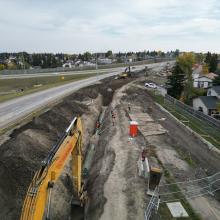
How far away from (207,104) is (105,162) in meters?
26.5

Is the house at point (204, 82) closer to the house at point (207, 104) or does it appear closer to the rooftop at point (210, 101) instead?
the house at point (207, 104)

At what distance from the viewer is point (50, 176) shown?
1020 centimetres

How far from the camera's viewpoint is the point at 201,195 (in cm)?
1638

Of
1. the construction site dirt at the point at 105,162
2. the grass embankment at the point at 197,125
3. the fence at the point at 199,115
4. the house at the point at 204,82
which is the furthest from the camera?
the house at the point at 204,82

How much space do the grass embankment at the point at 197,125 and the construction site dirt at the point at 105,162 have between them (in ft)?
5.29

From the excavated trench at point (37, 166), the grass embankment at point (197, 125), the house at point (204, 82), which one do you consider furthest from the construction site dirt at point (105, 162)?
the house at point (204, 82)

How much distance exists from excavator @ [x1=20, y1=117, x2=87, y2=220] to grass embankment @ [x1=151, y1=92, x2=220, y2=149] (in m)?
16.6

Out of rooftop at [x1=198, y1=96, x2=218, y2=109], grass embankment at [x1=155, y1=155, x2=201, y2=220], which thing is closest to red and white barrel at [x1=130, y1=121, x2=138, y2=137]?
grass embankment at [x1=155, y1=155, x2=201, y2=220]

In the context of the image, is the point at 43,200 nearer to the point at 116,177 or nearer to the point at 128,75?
the point at 116,177

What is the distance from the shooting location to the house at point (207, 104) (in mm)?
41500

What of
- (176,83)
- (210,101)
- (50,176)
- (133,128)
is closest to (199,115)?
(210,101)

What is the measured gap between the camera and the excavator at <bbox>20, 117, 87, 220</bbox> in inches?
360

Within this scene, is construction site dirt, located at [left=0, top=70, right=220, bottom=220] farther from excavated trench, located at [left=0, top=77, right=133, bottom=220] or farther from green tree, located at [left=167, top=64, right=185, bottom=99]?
green tree, located at [left=167, top=64, right=185, bottom=99]

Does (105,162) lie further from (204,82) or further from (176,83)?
(204,82)
